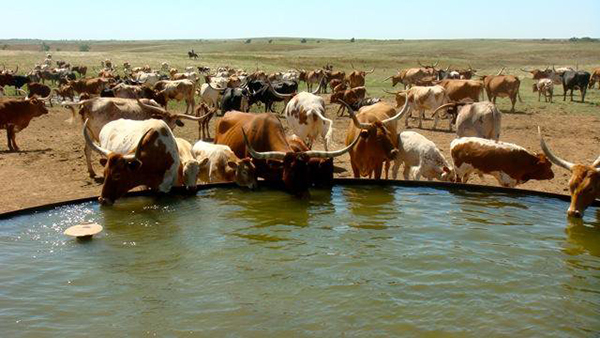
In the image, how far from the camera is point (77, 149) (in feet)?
52.6

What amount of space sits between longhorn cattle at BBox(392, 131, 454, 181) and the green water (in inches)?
85.2

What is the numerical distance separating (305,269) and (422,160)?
535 cm

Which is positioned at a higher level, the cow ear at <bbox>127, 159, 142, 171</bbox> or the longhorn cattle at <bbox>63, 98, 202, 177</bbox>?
the longhorn cattle at <bbox>63, 98, 202, 177</bbox>

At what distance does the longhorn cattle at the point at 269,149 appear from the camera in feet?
27.9

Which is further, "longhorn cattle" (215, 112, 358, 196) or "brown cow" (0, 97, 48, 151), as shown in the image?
"brown cow" (0, 97, 48, 151)

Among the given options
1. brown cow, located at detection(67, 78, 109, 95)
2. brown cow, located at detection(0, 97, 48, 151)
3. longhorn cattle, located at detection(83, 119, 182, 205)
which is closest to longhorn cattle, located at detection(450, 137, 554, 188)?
longhorn cattle, located at detection(83, 119, 182, 205)

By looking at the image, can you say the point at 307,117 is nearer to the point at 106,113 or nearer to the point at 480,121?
the point at 480,121

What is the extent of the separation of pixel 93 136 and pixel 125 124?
3832 millimetres

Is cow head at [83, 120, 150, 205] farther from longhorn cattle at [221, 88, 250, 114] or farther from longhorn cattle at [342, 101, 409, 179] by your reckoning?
longhorn cattle at [221, 88, 250, 114]

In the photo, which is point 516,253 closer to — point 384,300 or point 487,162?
point 384,300

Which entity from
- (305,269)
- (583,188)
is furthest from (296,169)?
(583,188)

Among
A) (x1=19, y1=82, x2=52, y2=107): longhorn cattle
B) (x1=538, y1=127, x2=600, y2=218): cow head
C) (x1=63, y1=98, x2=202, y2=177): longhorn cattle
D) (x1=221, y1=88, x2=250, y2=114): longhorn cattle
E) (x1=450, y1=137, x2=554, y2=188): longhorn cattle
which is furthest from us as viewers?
(x1=19, y1=82, x2=52, y2=107): longhorn cattle

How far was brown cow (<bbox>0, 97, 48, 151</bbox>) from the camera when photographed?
16.0m

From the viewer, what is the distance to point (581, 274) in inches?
227
